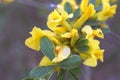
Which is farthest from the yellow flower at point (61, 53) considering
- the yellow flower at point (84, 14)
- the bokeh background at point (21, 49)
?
the bokeh background at point (21, 49)

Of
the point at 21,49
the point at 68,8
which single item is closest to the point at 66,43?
the point at 68,8

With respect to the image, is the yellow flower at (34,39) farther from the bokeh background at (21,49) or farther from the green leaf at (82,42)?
the bokeh background at (21,49)

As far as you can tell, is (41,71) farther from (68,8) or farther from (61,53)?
(68,8)

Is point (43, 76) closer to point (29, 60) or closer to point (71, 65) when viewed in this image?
point (71, 65)

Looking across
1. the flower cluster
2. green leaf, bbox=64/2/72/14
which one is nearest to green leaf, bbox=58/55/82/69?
the flower cluster

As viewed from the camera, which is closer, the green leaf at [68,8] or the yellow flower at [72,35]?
the yellow flower at [72,35]

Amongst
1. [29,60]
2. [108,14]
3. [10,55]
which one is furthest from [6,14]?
[108,14]
